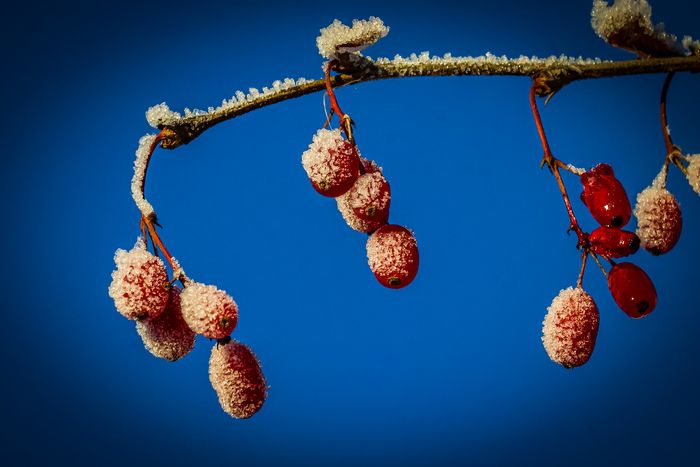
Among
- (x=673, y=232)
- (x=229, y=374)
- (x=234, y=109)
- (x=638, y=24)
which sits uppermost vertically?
(x=638, y=24)

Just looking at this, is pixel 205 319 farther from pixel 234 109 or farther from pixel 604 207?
pixel 604 207

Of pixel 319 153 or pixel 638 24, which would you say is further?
pixel 638 24

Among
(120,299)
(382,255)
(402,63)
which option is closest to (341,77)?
(402,63)

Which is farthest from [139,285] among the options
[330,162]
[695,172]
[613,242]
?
[695,172]

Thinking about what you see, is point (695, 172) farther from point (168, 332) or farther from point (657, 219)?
point (168, 332)

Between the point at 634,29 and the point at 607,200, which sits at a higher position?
the point at 634,29

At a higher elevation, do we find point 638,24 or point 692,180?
point 638,24
